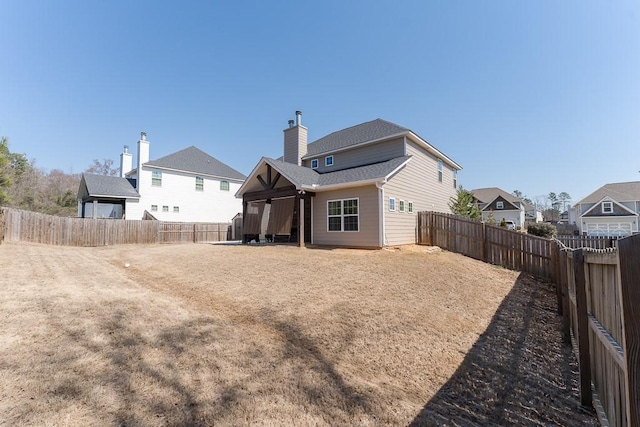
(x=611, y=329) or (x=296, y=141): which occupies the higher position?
(x=296, y=141)

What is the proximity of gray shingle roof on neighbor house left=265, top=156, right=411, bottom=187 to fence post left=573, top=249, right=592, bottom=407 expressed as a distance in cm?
897

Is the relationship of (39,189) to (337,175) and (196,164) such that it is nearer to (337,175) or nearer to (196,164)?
(196,164)

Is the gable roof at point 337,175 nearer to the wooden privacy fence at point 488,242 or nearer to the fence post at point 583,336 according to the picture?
the wooden privacy fence at point 488,242

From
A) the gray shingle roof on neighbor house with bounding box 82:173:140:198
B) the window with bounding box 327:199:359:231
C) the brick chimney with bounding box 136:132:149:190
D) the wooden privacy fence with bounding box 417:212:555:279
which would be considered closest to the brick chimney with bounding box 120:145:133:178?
the gray shingle roof on neighbor house with bounding box 82:173:140:198

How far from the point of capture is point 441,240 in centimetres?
1356

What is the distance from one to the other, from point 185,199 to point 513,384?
86.7ft

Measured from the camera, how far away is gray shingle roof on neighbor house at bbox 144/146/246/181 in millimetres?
24705

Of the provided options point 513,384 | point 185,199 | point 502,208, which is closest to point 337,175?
point 513,384

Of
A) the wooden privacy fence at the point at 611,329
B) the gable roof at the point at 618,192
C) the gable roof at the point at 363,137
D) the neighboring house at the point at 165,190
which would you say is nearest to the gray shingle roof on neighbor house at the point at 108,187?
the neighboring house at the point at 165,190

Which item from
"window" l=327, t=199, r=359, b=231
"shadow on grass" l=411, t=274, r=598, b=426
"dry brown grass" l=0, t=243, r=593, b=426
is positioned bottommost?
"shadow on grass" l=411, t=274, r=598, b=426

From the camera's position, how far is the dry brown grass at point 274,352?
272cm

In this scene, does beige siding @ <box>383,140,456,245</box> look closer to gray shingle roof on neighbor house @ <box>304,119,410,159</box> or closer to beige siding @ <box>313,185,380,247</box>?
beige siding @ <box>313,185,380,247</box>

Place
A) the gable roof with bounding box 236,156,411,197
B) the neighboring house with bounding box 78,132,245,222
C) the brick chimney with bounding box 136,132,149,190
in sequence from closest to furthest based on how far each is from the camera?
the gable roof with bounding box 236,156,411,197 → the neighboring house with bounding box 78,132,245,222 → the brick chimney with bounding box 136,132,149,190

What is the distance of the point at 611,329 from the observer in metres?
2.46
